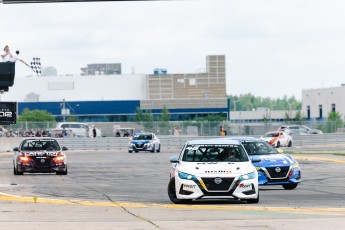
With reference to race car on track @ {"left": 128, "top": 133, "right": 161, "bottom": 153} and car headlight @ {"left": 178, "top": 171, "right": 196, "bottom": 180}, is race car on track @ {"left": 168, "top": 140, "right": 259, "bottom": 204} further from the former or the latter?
race car on track @ {"left": 128, "top": 133, "right": 161, "bottom": 153}

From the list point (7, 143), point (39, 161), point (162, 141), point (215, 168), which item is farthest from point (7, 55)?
point (162, 141)

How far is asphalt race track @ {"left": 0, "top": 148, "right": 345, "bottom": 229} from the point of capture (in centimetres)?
1559

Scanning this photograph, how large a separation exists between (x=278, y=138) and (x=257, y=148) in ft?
133

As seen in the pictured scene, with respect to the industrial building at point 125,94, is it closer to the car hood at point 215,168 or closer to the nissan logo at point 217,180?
the car hood at point 215,168

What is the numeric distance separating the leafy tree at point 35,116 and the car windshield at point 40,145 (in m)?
108

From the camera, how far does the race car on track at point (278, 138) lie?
64750 millimetres

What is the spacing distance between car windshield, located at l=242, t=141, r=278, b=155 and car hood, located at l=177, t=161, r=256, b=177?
534 centimetres

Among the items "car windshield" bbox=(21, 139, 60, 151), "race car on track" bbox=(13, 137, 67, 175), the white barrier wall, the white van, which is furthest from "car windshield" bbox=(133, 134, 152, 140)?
"race car on track" bbox=(13, 137, 67, 175)

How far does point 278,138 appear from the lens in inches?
2591

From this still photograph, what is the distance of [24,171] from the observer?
3384 cm

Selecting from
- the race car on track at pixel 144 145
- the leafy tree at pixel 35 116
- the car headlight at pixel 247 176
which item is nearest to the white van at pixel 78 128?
the race car on track at pixel 144 145

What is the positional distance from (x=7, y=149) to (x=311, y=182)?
46.0 meters

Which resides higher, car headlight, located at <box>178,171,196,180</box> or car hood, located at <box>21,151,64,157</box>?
car headlight, located at <box>178,171,196,180</box>

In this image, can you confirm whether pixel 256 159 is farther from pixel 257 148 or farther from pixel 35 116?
pixel 35 116
